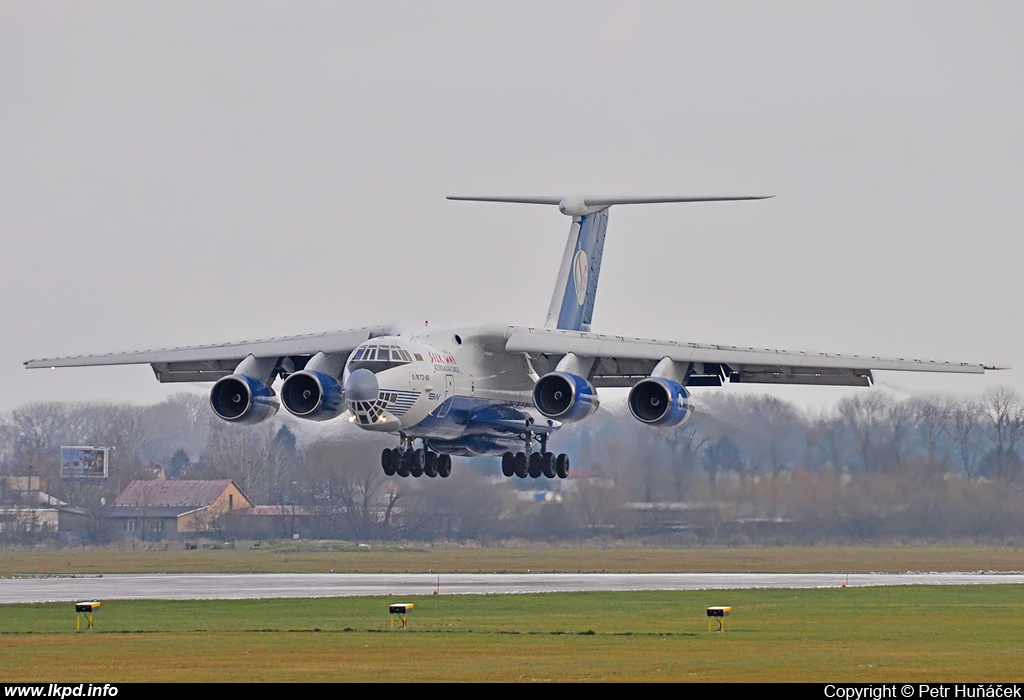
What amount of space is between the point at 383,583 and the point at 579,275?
11.1 m

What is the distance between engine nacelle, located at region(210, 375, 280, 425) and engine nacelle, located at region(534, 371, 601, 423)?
4976 mm

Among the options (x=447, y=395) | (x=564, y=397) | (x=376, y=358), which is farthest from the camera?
(x=447, y=395)

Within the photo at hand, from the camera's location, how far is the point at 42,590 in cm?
3922

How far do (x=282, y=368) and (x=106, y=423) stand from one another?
62.1ft

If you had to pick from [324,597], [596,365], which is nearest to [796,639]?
[596,365]

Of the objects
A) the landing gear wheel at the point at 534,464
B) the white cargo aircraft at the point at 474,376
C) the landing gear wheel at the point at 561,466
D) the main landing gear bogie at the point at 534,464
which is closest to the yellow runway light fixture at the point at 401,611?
the white cargo aircraft at the point at 474,376

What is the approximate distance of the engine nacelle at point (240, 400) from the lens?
29.5m

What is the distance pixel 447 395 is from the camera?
93.4 ft

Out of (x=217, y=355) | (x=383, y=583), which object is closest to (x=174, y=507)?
(x=383, y=583)

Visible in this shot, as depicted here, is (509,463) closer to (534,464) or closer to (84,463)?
(534,464)

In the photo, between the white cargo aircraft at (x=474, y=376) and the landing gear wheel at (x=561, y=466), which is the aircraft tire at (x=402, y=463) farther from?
the landing gear wheel at (x=561, y=466)

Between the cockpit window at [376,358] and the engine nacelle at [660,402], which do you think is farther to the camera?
the engine nacelle at [660,402]

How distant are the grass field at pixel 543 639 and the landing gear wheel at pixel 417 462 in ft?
8.73

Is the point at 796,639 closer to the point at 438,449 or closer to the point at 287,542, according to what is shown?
the point at 438,449
